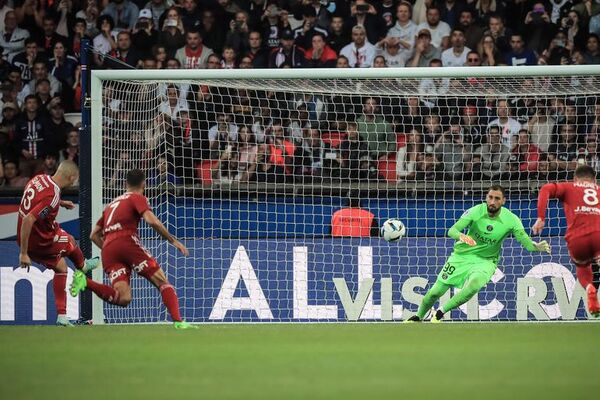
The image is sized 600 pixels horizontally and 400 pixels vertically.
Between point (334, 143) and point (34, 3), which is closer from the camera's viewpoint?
point (334, 143)

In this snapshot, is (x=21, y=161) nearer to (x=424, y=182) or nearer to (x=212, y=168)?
(x=212, y=168)

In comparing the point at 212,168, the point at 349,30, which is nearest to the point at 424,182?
the point at 212,168

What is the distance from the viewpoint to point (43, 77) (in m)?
17.2

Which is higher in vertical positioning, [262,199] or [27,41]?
[27,41]

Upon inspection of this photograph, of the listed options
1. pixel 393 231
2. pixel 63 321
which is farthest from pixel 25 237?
pixel 393 231

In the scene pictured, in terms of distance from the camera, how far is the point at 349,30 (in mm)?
17125

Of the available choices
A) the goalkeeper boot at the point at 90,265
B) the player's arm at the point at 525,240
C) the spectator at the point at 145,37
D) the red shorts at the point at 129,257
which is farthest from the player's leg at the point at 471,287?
the spectator at the point at 145,37

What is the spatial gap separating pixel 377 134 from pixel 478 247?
251 centimetres

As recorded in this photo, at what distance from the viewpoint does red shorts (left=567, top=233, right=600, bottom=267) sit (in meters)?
11.5

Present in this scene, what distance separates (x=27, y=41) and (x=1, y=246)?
4605 millimetres

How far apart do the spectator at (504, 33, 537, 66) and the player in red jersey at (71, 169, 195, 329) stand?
7403 mm

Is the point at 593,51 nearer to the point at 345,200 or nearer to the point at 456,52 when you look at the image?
the point at 456,52

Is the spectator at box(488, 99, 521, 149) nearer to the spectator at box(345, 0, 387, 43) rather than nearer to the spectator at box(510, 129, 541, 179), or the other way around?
the spectator at box(510, 129, 541, 179)

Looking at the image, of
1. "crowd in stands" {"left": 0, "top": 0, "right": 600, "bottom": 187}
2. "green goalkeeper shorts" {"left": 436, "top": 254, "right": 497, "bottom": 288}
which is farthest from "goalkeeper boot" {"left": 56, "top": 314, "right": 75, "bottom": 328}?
"green goalkeeper shorts" {"left": 436, "top": 254, "right": 497, "bottom": 288}
